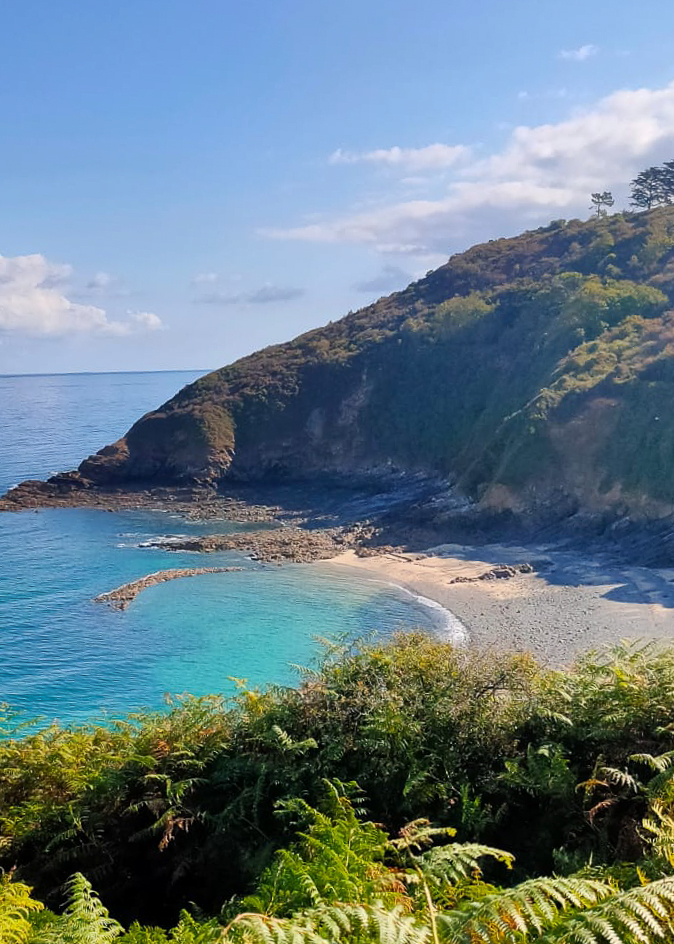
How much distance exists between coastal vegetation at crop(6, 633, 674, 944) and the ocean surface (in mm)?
10761

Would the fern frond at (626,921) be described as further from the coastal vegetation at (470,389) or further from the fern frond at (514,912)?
the coastal vegetation at (470,389)

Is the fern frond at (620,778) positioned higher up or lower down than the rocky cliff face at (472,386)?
lower down

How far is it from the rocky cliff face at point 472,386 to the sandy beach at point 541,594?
6915mm

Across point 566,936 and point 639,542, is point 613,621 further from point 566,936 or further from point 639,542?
point 566,936

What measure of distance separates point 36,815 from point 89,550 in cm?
3956

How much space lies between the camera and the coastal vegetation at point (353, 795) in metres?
4.54

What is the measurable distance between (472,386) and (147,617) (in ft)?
121

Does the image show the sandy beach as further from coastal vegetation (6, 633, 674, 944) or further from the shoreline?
coastal vegetation (6, 633, 674, 944)

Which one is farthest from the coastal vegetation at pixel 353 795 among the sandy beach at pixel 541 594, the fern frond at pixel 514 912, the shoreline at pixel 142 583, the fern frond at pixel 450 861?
the shoreline at pixel 142 583

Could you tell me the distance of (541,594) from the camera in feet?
110

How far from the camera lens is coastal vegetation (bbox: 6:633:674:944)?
14.9ft

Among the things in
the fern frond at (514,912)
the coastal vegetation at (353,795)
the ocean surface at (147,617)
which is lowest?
the ocean surface at (147,617)

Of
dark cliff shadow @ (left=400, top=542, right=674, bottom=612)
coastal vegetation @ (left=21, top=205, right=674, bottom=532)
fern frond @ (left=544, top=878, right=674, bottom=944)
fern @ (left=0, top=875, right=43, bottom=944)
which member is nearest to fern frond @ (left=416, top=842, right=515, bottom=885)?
fern frond @ (left=544, top=878, right=674, bottom=944)

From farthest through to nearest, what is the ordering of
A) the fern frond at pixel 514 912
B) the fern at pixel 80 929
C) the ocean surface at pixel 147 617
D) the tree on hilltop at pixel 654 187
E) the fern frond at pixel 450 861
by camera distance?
the tree on hilltop at pixel 654 187
the ocean surface at pixel 147 617
the fern frond at pixel 450 861
the fern at pixel 80 929
the fern frond at pixel 514 912
